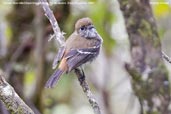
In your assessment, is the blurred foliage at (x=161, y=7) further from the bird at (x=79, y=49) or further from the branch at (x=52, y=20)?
the branch at (x=52, y=20)

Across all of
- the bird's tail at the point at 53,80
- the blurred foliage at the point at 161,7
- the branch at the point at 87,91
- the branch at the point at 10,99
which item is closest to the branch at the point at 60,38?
the branch at the point at 87,91

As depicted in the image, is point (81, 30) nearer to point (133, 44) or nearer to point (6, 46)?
point (133, 44)

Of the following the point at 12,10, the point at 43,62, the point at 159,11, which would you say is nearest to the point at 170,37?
the point at 159,11

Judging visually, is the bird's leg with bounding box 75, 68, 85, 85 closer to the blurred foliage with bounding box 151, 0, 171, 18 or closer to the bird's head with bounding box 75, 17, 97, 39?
the bird's head with bounding box 75, 17, 97, 39

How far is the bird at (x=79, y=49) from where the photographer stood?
8.34ft

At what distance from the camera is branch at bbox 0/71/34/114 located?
67.2 inches

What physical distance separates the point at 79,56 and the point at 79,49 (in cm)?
11

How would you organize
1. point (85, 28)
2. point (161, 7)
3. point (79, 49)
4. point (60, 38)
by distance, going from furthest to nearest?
point (161, 7)
point (79, 49)
point (85, 28)
point (60, 38)

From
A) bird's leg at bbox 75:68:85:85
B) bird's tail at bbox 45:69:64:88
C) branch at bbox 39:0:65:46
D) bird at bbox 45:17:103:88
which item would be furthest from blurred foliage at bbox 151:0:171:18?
branch at bbox 39:0:65:46

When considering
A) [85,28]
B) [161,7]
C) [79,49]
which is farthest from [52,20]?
[161,7]

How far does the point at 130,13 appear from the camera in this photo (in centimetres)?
269

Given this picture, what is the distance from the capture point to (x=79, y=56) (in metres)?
2.75

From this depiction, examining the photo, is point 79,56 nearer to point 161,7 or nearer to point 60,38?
point 60,38

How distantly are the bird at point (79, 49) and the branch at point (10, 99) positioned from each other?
620 millimetres
